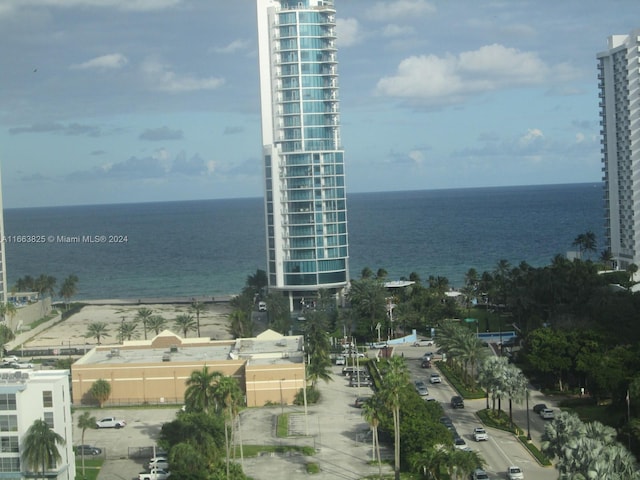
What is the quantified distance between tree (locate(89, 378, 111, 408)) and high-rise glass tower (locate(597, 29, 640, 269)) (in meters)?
73.7

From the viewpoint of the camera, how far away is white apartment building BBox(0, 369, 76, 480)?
49.0 m

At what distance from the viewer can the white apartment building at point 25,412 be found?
161ft

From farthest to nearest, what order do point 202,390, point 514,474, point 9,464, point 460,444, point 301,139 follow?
1. point 301,139
2. point 460,444
3. point 202,390
4. point 514,474
5. point 9,464

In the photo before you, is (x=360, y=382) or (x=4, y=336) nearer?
(x=360, y=382)

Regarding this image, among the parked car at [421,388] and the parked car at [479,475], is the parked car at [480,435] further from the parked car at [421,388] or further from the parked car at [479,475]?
the parked car at [421,388]

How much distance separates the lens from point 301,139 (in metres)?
104

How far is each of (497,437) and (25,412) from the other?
95.0ft

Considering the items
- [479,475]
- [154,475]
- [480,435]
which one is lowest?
[154,475]

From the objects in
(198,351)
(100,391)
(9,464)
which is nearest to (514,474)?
(9,464)

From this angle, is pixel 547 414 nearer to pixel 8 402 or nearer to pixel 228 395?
pixel 228 395

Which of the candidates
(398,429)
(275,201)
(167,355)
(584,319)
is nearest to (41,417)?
(398,429)

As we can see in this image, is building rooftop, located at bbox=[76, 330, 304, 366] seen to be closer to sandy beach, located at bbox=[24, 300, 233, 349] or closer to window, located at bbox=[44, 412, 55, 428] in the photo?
sandy beach, located at bbox=[24, 300, 233, 349]

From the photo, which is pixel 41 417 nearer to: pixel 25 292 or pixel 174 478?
pixel 174 478

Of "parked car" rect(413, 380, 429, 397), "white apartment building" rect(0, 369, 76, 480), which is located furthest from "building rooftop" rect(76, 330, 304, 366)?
"white apartment building" rect(0, 369, 76, 480)
